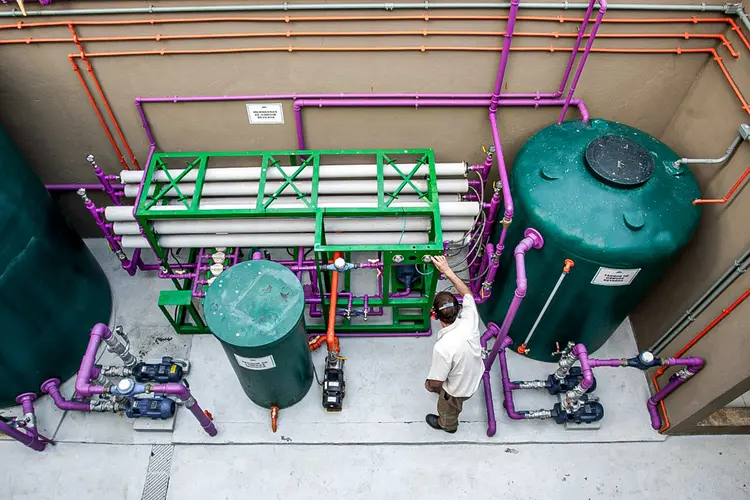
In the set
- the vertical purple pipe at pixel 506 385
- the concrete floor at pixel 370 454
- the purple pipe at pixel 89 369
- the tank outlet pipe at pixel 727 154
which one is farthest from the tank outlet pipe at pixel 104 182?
the tank outlet pipe at pixel 727 154

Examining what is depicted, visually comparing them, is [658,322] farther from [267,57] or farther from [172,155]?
[172,155]

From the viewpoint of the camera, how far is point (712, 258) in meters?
4.54

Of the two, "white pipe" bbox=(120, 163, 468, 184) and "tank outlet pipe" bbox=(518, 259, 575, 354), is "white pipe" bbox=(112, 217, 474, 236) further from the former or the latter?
"tank outlet pipe" bbox=(518, 259, 575, 354)

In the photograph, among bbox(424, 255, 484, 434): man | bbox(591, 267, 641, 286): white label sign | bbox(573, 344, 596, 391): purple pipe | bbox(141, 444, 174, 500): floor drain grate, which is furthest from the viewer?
bbox(141, 444, 174, 500): floor drain grate

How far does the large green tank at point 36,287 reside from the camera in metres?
4.55

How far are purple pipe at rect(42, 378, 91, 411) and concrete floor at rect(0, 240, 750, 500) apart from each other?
7.3 inches

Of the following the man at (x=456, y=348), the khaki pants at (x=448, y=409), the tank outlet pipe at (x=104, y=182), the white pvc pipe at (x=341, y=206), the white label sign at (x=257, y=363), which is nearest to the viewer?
the man at (x=456, y=348)

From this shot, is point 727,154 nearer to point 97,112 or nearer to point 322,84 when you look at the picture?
point 322,84

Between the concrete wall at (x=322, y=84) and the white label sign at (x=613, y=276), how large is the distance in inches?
66.4

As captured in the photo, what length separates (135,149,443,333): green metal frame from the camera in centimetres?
484

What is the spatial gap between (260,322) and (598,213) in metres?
2.70

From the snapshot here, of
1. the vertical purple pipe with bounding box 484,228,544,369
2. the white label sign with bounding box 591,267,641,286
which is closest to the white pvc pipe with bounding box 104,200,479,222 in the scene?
the vertical purple pipe with bounding box 484,228,544,369

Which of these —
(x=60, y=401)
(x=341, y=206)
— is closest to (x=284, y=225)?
(x=341, y=206)

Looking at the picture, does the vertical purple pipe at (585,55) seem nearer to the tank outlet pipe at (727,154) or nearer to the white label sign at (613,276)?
the tank outlet pipe at (727,154)
